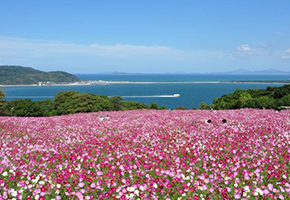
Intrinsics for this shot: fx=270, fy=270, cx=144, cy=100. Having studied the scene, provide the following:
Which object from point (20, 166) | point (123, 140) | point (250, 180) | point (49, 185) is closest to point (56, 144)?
point (123, 140)

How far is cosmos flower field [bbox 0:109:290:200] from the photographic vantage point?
5410mm

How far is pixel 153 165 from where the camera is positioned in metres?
7.16

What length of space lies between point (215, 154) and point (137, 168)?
259cm

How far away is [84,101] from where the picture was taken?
5381cm

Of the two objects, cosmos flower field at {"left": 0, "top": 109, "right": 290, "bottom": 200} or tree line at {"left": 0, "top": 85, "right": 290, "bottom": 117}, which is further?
tree line at {"left": 0, "top": 85, "right": 290, "bottom": 117}

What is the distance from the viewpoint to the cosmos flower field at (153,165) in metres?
5.41

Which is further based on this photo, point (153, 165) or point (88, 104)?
point (88, 104)

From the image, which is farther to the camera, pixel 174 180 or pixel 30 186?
pixel 174 180

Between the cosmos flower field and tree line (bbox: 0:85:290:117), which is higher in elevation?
the cosmos flower field

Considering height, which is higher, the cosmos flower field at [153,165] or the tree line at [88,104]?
the cosmos flower field at [153,165]

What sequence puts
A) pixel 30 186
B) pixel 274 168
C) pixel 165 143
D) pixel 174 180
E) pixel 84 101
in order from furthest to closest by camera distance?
pixel 84 101
pixel 165 143
pixel 274 168
pixel 174 180
pixel 30 186

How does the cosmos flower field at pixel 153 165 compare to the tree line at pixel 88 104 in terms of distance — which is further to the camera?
the tree line at pixel 88 104

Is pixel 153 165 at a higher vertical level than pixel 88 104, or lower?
higher

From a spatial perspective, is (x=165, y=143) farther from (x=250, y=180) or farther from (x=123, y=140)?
(x=250, y=180)
